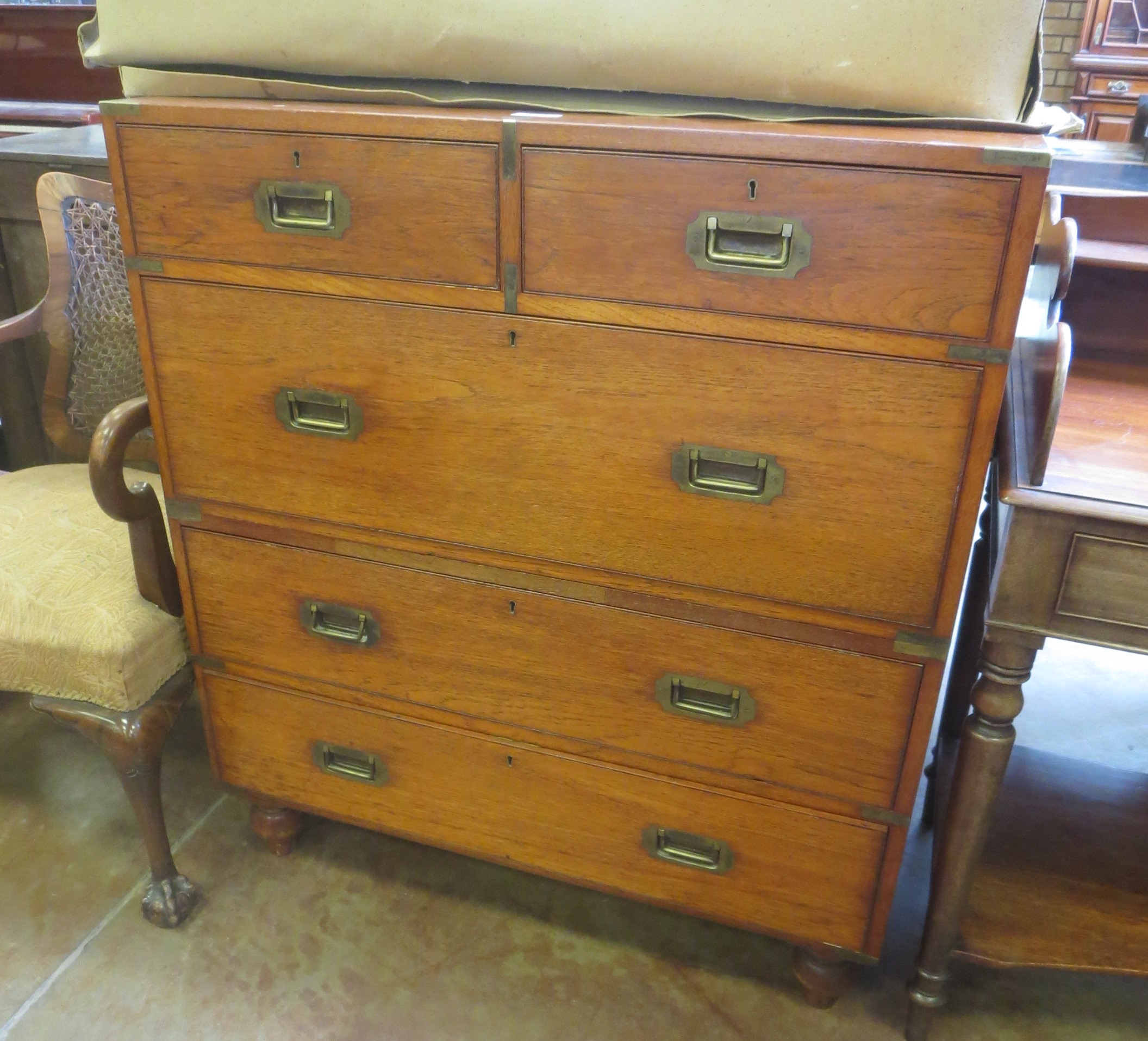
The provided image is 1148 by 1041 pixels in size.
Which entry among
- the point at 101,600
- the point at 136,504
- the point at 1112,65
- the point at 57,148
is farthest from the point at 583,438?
the point at 1112,65

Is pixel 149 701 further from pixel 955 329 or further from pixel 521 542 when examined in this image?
pixel 955 329

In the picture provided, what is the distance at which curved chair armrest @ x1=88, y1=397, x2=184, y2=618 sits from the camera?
1.31 meters

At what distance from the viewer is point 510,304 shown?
108cm

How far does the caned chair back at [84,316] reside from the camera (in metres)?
1.66

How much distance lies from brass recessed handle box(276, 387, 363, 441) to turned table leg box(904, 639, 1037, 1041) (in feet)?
2.62

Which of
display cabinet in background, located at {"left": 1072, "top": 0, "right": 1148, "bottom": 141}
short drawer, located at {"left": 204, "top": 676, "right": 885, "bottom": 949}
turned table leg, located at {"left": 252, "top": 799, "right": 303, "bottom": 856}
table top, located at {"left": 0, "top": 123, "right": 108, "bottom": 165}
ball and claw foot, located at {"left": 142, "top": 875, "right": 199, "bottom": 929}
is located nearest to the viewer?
short drawer, located at {"left": 204, "top": 676, "right": 885, "bottom": 949}

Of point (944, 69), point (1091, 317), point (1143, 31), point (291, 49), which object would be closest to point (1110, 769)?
point (1091, 317)

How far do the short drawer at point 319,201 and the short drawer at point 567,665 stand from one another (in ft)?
1.33

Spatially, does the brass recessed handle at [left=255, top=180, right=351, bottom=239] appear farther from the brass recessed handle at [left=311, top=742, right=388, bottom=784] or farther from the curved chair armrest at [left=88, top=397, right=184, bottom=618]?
the brass recessed handle at [left=311, top=742, right=388, bottom=784]

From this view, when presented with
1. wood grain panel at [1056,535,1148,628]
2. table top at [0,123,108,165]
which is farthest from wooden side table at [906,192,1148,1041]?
table top at [0,123,108,165]

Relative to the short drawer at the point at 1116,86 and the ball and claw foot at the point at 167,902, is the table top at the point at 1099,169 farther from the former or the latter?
the short drawer at the point at 1116,86

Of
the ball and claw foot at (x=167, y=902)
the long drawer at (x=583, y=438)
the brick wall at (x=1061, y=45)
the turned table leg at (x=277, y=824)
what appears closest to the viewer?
the long drawer at (x=583, y=438)

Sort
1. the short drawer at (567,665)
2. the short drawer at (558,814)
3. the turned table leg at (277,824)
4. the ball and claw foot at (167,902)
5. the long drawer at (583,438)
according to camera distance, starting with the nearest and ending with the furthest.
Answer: the long drawer at (583,438) < the short drawer at (567,665) < the short drawer at (558,814) < the ball and claw foot at (167,902) < the turned table leg at (277,824)

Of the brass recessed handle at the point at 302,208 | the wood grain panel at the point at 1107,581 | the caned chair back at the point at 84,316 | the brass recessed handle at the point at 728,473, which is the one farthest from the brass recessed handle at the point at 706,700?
the caned chair back at the point at 84,316
